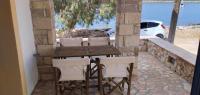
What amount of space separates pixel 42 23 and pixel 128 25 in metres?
1.61

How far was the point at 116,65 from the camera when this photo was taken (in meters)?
2.99

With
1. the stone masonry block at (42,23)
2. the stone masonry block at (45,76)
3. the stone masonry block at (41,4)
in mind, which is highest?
the stone masonry block at (41,4)

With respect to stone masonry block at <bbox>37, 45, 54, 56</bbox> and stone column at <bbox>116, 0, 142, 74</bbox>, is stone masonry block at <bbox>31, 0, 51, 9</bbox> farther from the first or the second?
stone column at <bbox>116, 0, 142, 74</bbox>

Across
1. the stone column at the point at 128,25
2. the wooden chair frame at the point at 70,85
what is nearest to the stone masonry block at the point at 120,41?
the stone column at the point at 128,25

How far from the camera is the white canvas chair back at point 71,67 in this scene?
285 centimetres

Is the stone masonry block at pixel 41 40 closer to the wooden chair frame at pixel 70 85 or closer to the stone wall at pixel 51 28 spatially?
the stone wall at pixel 51 28

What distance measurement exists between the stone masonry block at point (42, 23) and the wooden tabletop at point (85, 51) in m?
0.46

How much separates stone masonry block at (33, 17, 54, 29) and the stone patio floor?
1.07 m

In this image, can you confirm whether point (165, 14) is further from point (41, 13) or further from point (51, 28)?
point (41, 13)

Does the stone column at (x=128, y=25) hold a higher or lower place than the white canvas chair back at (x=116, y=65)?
higher

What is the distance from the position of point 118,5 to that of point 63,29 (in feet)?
9.14

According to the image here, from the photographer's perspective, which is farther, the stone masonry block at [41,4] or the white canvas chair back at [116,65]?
the stone masonry block at [41,4]

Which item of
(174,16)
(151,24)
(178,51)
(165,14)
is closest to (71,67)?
(178,51)

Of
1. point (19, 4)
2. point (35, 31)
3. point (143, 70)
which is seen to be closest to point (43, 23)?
point (35, 31)
